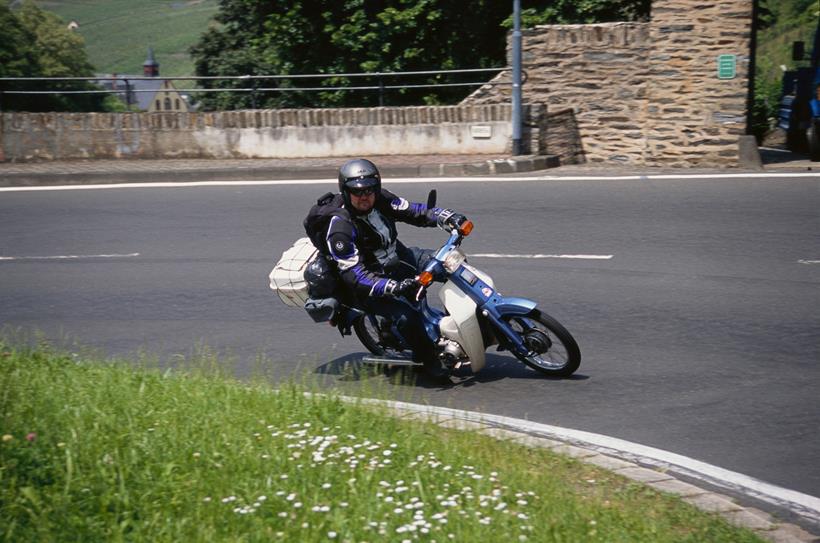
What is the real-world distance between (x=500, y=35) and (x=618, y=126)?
30.5 ft

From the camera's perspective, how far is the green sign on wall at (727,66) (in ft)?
54.7

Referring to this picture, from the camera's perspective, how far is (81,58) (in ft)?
240

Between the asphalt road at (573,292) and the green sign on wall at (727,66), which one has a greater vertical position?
the green sign on wall at (727,66)

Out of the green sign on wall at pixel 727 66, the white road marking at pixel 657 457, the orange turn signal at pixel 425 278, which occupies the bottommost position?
the white road marking at pixel 657 457

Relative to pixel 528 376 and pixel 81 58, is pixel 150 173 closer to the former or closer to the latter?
pixel 528 376

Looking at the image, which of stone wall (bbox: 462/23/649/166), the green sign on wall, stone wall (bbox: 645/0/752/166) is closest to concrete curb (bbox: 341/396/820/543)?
stone wall (bbox: 645/0/752/166)

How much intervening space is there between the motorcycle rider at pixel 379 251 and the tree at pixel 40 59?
14.8m

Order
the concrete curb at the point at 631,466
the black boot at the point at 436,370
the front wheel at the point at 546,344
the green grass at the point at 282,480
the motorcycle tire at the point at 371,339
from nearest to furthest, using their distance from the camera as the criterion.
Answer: the green grass at the point at 282,480 → the concrete curb at the point at 631,466 → the front wheel at the point at 546,344 → the black boot at the point at 436,370 → the motorcycle tire at the point at 371,339

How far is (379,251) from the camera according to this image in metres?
7.93

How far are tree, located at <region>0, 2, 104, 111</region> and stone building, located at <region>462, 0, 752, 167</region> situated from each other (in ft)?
33.8

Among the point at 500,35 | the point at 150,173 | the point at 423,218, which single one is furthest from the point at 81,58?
the point at 423,218

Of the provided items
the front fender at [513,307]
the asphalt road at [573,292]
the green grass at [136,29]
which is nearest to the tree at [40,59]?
the asphalt road at [573,292]

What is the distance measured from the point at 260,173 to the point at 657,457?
12.0 metres

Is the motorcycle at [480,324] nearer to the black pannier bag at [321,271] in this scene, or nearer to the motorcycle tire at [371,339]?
the motorcycle tire at [371,339]
